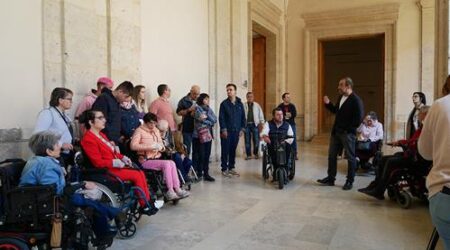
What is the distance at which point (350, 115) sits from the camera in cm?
492

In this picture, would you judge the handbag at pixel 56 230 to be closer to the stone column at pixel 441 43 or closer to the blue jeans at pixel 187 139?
the blue jeans at pixel 187 139

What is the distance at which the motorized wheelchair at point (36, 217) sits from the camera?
2438 millimetres

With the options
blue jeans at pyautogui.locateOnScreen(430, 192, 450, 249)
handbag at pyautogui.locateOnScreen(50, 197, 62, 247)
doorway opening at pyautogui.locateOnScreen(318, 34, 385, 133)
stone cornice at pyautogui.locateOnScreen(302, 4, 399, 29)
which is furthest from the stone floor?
doorway opening at pyautogui.locateOnScreen(318, 34, 385, 133)

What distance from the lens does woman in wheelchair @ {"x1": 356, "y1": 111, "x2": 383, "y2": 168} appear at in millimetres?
6312

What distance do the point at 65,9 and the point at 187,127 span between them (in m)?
2.42

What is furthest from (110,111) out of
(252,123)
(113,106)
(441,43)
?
(252,123)

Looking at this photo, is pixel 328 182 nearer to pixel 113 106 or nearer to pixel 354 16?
pixel 113 106

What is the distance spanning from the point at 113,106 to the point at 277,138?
7.58 ft

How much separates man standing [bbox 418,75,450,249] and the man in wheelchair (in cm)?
344

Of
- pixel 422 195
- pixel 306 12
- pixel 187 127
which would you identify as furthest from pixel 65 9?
pixel 306 12

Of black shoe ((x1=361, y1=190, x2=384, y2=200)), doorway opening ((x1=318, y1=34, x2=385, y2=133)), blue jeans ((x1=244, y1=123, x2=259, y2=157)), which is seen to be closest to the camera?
black shoe ((x1=361, y1=190, x2=384, y2=200))

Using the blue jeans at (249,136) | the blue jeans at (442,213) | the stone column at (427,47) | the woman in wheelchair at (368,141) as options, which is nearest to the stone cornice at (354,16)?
the stone column at (427,47)

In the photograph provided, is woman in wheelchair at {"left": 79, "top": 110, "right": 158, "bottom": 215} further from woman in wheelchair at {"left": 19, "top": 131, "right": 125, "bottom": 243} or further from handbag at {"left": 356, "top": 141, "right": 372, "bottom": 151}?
handbag at {"left": 356, "top": 141, "right": 372, "bottom": 151}

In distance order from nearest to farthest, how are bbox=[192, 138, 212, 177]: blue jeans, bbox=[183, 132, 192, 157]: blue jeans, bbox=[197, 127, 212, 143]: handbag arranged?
1. bbox=[197, 127, 212, 143]: handbag
2. bbox=[192, 138, 212, 177]: blue jeans
3. bbox=[183, 132, 192, 157]: blue jeans
